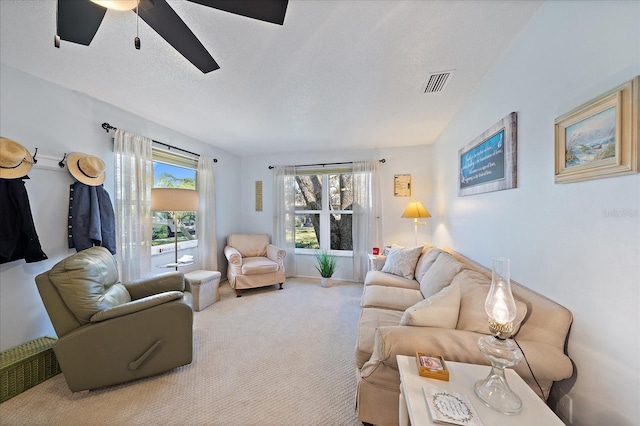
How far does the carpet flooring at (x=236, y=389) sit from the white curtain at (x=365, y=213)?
5.03 feet

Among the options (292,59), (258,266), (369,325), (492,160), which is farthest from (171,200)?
(492,160)

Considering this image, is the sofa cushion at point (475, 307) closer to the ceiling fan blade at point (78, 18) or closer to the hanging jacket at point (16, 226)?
the ceiling fan blade at point (78, 18)

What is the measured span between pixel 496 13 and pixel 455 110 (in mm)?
1337

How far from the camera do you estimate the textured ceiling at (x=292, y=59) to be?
126cm

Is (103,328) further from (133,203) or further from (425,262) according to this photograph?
(425,262)

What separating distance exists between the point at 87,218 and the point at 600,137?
351cm

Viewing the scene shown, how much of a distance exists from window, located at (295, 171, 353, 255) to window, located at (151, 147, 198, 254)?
1790 millimetres

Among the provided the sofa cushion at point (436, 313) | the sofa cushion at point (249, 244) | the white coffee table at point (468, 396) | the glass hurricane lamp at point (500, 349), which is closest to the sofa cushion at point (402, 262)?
the sofa cushion at point (436, 313)

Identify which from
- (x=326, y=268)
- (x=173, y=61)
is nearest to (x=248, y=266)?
(x=326, y=268)

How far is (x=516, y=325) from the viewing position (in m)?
1.13

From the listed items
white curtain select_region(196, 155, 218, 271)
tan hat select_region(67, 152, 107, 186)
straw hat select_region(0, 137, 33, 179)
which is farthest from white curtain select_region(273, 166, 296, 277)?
straw hat select_region(0, 137, 33, 179)

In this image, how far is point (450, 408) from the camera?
0.80 meters

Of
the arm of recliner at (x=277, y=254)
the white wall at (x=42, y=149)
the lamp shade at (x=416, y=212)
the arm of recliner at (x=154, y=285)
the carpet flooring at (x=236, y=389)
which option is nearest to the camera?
the carpet flooring at (x=236, y=389)

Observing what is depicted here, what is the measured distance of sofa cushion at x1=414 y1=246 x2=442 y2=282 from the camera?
94.7 inches
